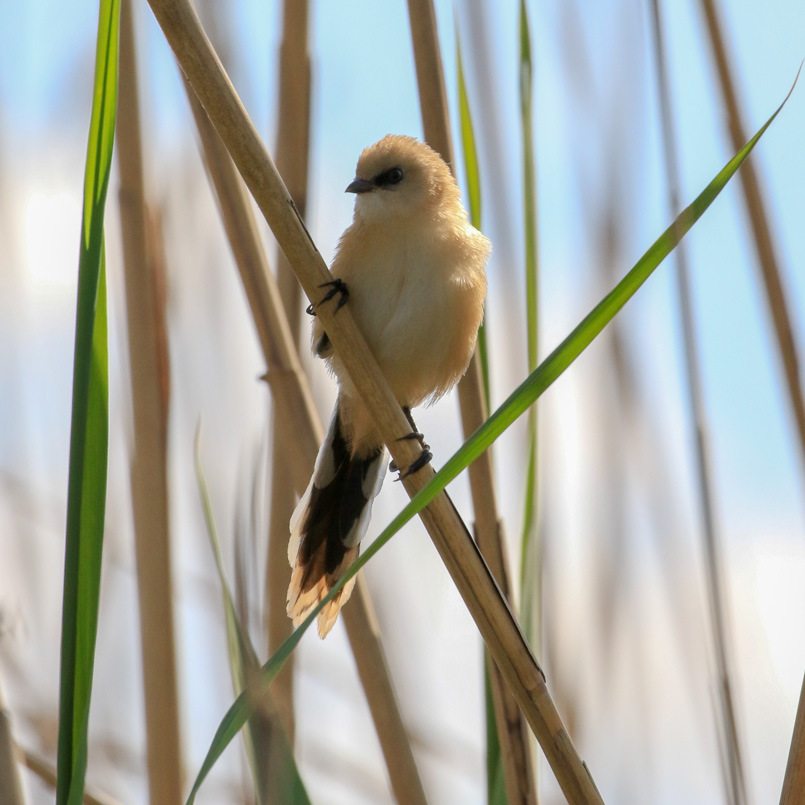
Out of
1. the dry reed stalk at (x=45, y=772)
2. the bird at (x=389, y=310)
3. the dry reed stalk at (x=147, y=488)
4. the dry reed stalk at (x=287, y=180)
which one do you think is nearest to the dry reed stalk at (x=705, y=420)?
the bird at (x=389, y=310)

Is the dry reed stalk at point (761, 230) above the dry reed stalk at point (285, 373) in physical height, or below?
above

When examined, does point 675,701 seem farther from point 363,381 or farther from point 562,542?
point 363,381

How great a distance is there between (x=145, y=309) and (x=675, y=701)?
1375mm

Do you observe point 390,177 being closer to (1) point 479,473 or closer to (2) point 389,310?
(2) point 389,310

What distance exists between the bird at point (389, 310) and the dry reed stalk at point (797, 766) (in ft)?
2.72

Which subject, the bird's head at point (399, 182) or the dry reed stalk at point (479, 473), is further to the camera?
the bird's head at point (399, 182)

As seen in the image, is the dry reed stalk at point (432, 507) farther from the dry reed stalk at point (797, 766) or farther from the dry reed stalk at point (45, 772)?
the dry reed stalk at point (45, 772)

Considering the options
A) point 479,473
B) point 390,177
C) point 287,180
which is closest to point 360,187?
point 390,177

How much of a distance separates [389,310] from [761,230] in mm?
716

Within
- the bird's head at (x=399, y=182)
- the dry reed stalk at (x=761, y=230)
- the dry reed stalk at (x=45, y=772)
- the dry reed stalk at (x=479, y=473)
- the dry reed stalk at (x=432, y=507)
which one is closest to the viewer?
the dry reed stalk at (x=432, y=507)

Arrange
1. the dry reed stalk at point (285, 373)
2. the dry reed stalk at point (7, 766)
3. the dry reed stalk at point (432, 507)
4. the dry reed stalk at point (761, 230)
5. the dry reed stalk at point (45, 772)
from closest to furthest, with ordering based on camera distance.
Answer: the dry reed stalk at point (432, 507) < the dry reed stalk at point (7, 766) < the dry reed stalk at point (285, 373) < the dry reed stalk at point (45, 772) < the dry reed stalk at point (761, 230)

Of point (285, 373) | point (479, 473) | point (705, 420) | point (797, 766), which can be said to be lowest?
point (797, 766)

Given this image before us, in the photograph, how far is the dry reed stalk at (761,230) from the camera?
170 cm

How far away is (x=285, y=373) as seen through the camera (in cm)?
151
